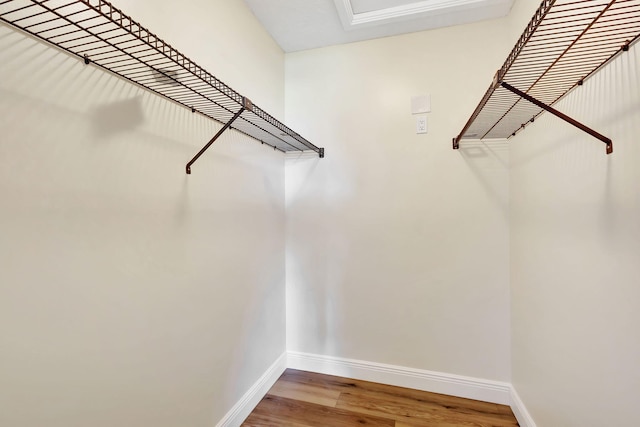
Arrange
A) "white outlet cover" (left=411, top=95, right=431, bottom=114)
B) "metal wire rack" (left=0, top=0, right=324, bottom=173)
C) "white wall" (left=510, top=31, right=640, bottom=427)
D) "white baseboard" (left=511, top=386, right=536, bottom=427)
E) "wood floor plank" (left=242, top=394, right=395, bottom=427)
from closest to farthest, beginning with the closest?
"metal wire rack" (left=0, top=0, right=324, bottom=173)
"white wall" (left=510, top=31, right=640, bottom=427)
"white baseboard" (left=511, top=386, right=536, bottom=427)
"wood floor plank" (left=242, top=394, right=395, bottom=427)
"white outlet cover" (left=411, top=95, right=431, bottom=114)

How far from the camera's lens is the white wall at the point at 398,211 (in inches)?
68.1

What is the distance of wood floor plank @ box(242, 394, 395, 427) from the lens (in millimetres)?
1563

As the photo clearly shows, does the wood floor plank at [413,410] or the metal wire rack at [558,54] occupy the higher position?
the metal wire rack at [558,54]

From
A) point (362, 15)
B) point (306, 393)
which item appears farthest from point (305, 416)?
point (362, 15)

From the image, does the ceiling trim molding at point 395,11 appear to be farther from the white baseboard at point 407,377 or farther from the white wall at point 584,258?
the white baseboard at point 407,377

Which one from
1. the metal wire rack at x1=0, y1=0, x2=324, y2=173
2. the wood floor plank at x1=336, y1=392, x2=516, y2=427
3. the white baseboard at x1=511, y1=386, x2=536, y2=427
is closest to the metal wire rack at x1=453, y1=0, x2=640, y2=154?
the metal wire rack at x1=0, y1=0, x2=324, y2=173

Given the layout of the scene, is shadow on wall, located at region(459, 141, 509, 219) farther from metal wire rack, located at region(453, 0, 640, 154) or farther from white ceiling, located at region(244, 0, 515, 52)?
white ceiling, located at region(244, 0, 515, 52)

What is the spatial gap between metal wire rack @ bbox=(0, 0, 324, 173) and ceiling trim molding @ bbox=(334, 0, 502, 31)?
0.75 m

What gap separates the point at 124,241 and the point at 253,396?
4.04 feet

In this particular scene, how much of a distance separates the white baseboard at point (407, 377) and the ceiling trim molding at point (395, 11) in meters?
2.15

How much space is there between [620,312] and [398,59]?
5.47 feet

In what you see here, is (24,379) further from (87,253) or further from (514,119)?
(514,119)

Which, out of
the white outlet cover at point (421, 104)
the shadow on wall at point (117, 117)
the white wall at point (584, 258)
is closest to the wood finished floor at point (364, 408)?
the white wall at point (584, 258)

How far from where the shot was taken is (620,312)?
834 millimetres
